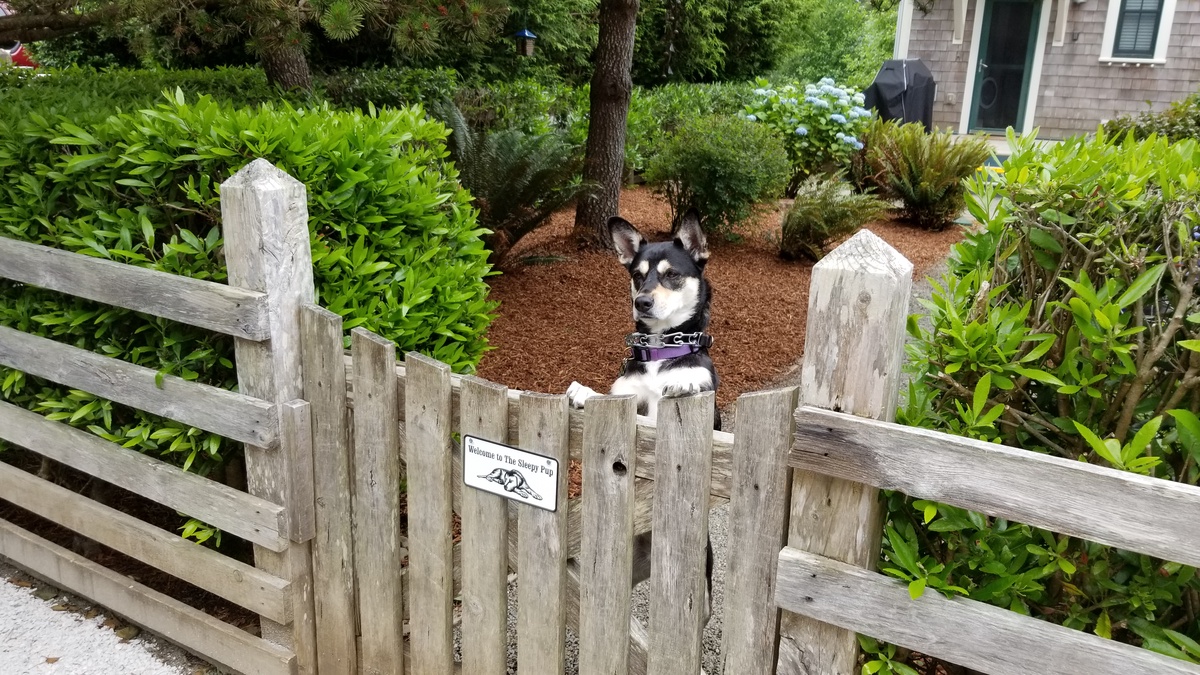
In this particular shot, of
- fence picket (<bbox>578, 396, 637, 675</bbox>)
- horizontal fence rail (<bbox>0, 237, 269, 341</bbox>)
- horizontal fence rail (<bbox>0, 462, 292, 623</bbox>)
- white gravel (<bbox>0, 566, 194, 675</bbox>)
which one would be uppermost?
horizontal fence rail (<bbox>0, 237, 269, 341</bbox>)

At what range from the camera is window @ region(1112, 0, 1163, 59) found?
54.9 ft

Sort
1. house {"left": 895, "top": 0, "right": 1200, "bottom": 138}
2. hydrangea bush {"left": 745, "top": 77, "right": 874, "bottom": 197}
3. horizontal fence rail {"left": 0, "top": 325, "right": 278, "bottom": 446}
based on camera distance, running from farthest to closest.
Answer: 1. house {"left": 895, "top": 0, "right": 1200, "bottom": 138}
2. hydrangea bush {"left": 745, "top": 77, "right": 874, "bottom": 197}
3. horizontal fence rail {"left": 0, "top": 325, "right": 278, "bottom": 446}

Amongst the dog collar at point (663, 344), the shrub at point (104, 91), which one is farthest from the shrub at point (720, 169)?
the dog collar at point (663, 344)

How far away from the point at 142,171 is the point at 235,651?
5.77ft

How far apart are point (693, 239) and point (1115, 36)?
17287 millimetres

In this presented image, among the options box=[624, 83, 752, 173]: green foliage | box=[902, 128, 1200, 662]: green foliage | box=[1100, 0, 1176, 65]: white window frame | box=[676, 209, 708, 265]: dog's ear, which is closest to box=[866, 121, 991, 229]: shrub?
box=[624, 83, 752, 173]: green foliage

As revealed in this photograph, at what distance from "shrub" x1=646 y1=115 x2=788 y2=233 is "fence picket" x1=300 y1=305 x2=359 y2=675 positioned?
19.3ft

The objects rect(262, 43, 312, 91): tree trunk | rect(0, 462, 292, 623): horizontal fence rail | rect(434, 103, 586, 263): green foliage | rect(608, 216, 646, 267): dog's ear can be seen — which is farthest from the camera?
rect(262, 43, 312, 91): tree trunk

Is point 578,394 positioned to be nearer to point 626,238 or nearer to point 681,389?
point 681,389

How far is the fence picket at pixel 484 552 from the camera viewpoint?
245 cm

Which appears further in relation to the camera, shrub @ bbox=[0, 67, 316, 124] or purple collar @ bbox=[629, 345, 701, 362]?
shrub @ bbox=[0, 67, 316, 124]

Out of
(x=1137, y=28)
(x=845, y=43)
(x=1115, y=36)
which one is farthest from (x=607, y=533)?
(x=845, y=43)

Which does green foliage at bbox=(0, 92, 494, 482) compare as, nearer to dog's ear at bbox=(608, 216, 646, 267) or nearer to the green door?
dog's ear at bbox=(608, 216, 646, 267)

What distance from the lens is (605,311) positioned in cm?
684
